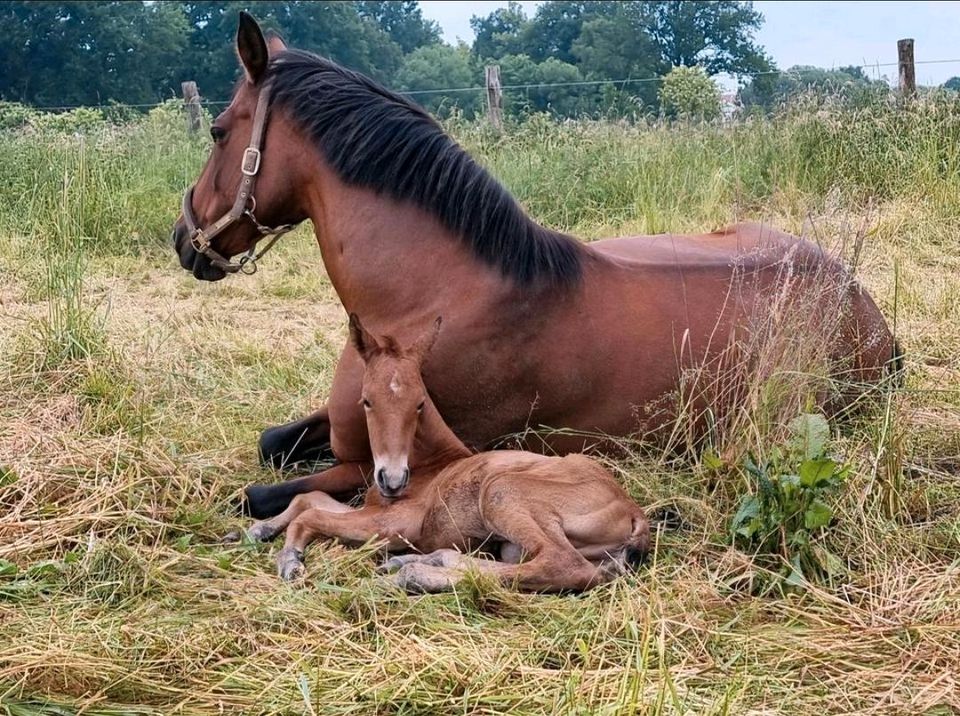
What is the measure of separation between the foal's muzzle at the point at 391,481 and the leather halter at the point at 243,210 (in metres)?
1.32

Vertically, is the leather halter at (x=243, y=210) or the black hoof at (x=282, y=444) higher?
the leather halter at (x=243, y=210)

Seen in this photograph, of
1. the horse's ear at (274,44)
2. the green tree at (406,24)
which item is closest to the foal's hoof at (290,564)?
the horse's ear at (274,44)

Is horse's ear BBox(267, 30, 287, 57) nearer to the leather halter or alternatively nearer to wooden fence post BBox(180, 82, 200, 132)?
the leather halter

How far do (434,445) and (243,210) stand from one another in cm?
127

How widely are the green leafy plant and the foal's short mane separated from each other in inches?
44.2

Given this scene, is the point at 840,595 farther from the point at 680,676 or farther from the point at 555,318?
the point at 555,318

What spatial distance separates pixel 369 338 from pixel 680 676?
1611 millimetres

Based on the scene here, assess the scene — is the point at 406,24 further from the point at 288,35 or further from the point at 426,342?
the point at 426,342

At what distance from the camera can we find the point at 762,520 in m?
3.30

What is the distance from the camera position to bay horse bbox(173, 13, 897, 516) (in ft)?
13.0

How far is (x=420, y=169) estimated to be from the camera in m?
4.07

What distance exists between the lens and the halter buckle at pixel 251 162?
13.6ft

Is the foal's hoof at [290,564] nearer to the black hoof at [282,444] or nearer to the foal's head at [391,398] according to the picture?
the foal's head at [391,398]

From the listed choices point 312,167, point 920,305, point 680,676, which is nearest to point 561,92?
point 920,305
